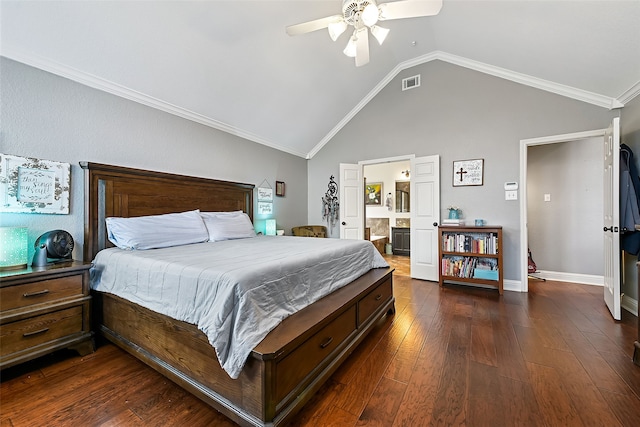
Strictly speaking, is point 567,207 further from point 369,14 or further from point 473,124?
point 369,14

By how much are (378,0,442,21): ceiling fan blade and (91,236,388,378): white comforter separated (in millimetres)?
1968

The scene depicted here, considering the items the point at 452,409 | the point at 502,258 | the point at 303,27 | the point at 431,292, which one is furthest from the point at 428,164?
the point at 452,409

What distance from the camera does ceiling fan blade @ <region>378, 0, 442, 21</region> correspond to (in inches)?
74.7

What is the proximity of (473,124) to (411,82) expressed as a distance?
128 cm

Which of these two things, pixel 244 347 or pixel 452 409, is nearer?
pixel 244 347

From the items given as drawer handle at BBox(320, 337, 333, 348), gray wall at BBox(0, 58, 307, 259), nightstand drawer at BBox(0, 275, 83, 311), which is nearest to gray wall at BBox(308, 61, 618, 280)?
gray wall at BBox(0, 58, 307, 259)

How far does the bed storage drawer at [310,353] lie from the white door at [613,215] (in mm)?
2681

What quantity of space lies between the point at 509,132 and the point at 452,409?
3768mm

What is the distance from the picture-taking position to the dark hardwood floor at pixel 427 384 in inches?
51.6

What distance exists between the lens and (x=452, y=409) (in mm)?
1363

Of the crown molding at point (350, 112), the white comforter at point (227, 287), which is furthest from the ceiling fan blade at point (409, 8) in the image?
the crown molding at point (350, 112)

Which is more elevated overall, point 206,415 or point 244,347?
point 244,347

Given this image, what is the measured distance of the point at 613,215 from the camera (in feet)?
8.11

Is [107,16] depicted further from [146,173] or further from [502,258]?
[502,258]
